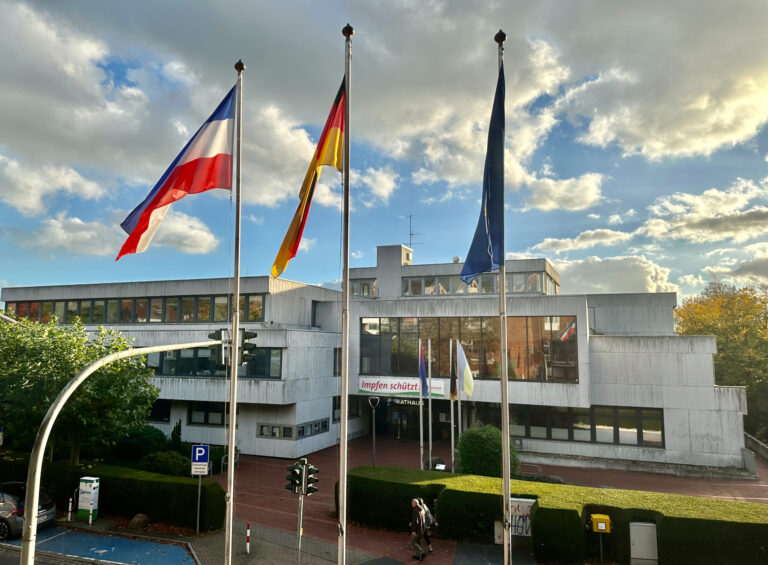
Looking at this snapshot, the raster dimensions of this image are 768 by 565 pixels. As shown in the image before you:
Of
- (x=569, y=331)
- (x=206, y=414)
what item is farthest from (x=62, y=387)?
(x=569, y=331)

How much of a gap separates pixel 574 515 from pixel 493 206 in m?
9.80

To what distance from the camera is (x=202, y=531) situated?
17219mm

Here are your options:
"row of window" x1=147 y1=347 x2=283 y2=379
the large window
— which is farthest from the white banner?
the large window

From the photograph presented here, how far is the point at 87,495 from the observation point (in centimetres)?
1798

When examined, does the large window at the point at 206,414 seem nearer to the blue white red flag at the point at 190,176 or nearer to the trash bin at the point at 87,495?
the trash bin at the point at 87,495

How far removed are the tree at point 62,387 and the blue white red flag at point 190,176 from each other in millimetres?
10068

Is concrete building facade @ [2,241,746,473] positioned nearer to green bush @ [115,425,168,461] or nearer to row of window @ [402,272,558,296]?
green bush @ [115,425,168,461]

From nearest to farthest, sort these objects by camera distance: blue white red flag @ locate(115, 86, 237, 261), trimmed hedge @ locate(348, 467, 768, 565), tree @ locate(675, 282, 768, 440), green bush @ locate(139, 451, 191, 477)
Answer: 1. blue white red flag @ locate(115, 86, 237, 261)
2. trimmed hedge @ locate(348, 467, 768, 565)
3. green bush @ locate(139, 451, 191, 477)
4. tree @ locate(675, 282, 768, 440)

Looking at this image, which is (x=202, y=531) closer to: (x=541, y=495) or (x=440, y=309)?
(x=541, y=495)

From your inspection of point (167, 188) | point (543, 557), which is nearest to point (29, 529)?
point (167, 188)

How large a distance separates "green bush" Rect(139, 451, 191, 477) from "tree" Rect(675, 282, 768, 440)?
121 feet

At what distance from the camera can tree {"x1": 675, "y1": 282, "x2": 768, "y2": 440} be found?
35500mm

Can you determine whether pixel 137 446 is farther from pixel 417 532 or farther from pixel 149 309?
pixel 417 532

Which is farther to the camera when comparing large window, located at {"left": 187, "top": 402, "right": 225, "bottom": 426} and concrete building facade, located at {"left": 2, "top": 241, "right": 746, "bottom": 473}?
large window, located at {"left": 187, "top": 402, "right": 225, "bottom": 426}
